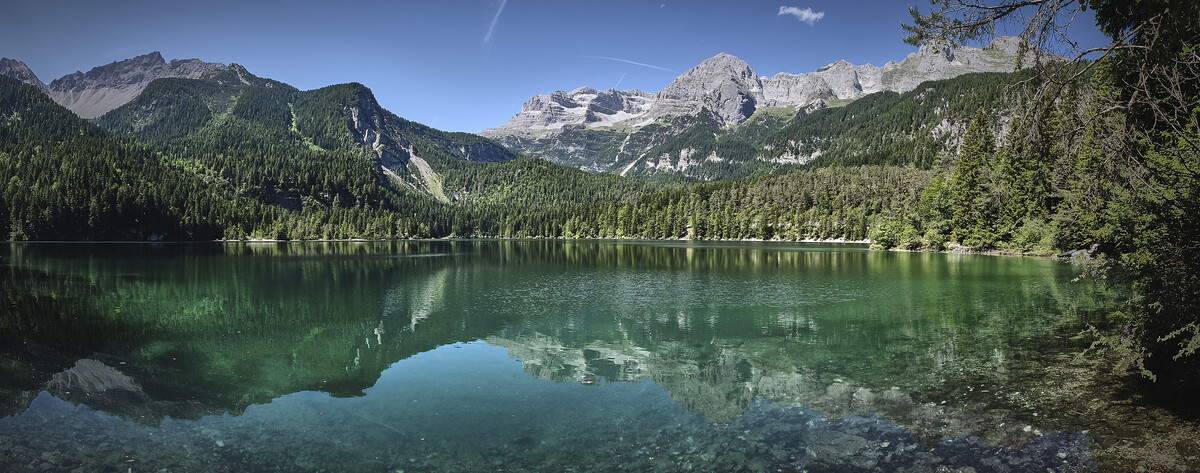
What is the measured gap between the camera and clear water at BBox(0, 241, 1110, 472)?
34.2 feet

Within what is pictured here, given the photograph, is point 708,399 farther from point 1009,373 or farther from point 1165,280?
point 1165,280

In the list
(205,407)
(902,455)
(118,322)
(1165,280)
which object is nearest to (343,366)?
(205,407)

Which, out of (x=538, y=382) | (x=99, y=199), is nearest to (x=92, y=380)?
(x=538, y=382)

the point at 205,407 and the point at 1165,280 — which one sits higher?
the point at 1165,280

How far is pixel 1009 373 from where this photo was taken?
50.2 feet

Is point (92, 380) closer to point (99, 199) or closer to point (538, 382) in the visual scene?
point (538, 382)

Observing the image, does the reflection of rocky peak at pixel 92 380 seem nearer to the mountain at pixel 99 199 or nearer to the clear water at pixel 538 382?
the clear water at pixel 538 382

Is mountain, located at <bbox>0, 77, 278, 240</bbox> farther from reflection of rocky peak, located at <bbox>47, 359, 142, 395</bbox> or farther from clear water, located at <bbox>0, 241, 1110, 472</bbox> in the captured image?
reflection of rocky peak, located at <bbox>47, 359, 142, 395</bbox>

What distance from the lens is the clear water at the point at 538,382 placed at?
10438 mm

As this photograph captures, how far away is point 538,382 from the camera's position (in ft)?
52.2

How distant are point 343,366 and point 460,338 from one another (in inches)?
208

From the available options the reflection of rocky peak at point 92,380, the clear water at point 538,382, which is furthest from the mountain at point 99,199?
the reflection of rocky peak at point 92,380

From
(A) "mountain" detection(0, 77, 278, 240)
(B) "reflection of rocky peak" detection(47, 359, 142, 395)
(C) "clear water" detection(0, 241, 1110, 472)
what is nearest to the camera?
(C) "clear water" detection(0, 241, 1110, 472)

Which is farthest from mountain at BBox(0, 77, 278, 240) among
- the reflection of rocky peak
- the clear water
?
the reflection of rocky peak
